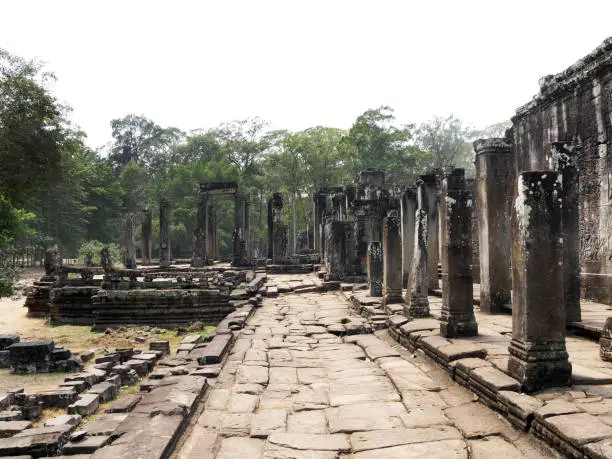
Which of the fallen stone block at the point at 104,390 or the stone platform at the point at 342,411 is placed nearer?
the stone platform at the point at 342,411

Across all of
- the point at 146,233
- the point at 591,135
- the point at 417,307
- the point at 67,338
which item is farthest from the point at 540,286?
the point at 146,233

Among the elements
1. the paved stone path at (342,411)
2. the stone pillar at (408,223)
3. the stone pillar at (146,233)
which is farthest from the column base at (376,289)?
the stone pillar at (146,233)

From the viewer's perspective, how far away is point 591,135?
29.0 feet

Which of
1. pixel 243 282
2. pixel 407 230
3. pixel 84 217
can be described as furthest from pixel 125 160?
pixel 407 230

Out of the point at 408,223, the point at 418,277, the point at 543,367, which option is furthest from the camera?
the point at 408,223

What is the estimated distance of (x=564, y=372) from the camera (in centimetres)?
445

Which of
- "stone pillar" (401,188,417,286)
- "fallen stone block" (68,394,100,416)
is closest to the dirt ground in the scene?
"fallen stone block" (68,394,100,416)

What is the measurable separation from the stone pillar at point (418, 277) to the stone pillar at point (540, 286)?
11.5 ft

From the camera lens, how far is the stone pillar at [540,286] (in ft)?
14.6

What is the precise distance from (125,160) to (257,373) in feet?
200

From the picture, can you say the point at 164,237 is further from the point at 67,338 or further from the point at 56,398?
the point at 56,398

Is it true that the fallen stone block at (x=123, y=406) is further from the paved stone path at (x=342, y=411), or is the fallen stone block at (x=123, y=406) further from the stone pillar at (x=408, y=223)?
the stone pillar at (x=408, y=223)

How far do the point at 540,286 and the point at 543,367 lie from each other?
723 mm

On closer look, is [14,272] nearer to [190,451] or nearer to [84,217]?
[190,451]
